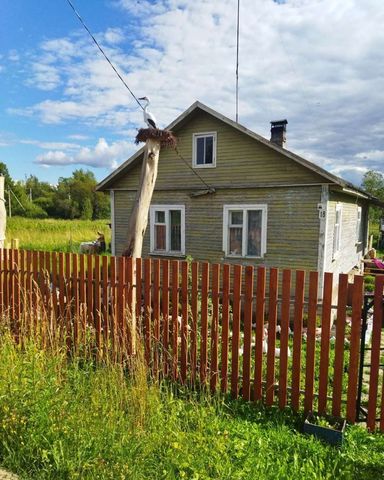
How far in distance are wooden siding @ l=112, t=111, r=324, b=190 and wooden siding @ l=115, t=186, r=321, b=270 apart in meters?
0.31

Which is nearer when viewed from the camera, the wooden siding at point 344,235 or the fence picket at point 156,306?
the fence picket at point 156,306

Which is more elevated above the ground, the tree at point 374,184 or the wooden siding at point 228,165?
the tree at point 374,184

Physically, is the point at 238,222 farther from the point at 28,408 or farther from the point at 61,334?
the point at 28,408

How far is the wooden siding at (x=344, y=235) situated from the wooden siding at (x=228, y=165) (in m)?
1.47

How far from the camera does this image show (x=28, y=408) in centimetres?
279

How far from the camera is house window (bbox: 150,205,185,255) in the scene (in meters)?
11.4

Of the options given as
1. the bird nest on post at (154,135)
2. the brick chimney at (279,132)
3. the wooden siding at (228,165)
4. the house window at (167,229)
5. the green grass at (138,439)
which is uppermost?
the brick chimney at (279,132)

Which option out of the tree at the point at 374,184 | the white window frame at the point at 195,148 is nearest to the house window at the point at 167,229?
the white window frame at the point at 195,148

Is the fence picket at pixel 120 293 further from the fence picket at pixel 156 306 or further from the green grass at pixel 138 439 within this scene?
the green grass at pixel 138 439

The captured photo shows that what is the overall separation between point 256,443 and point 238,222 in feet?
26.3

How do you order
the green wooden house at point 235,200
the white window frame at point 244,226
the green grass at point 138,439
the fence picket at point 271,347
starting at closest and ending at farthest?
the green grass at point 138,439, the fence picket at point 271,347, the green wooden house at point 235,200, the white window frame at point 244,226

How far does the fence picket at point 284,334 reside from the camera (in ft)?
11.3

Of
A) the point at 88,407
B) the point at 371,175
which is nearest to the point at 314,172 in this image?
the point at 88,407

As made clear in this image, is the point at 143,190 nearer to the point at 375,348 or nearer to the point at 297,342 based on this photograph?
the point at 297,342
